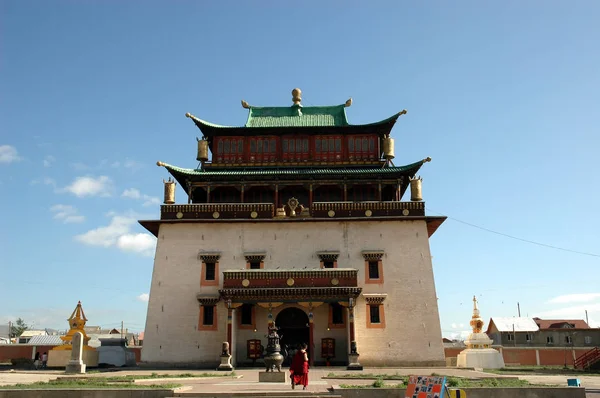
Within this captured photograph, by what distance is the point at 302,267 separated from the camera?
34844 millimetres

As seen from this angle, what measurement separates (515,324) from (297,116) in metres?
41.5

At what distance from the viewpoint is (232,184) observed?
37.8m

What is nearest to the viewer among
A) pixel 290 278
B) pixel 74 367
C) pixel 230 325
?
pixel 74 367

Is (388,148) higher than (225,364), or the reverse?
(388,148)

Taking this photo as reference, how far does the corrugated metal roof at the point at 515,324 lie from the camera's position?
67.1m

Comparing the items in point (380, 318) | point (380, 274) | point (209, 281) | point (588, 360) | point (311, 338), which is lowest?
point (588, 360)

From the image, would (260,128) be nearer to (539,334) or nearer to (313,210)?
(313,210)

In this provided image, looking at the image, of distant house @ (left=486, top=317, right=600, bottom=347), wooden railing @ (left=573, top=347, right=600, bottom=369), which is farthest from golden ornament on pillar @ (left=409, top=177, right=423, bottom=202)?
distant house @ (left=486, top=317, right=600, bottom=347)

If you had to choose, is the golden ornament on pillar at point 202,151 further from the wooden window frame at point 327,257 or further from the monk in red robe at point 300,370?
the monk in red robe at point 300,370

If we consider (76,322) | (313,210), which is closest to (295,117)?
(313,210)

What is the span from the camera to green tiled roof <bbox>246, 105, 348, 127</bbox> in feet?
139

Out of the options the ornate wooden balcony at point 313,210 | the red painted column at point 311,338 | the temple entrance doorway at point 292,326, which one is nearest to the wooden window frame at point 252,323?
the temple entrance doorway at point 292,326

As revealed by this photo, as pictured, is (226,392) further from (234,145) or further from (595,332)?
(595,332)

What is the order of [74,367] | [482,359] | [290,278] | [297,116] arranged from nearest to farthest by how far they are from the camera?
1. [74,367]
2. [290,278]
3. [482,359]
4. [297,116]
